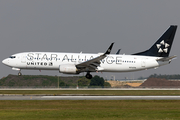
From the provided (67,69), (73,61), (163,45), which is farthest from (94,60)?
(163,45)

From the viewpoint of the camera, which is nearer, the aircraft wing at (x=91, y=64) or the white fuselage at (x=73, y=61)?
the aircraft wing at (x=91, y=64)

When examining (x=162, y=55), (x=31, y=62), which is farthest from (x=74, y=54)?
(x=162, y=55)

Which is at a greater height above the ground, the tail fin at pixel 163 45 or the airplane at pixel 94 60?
the tail fin at pixel 163 45

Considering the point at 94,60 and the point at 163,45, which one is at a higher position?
the point at 163,45

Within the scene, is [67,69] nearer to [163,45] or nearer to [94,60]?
[94,60]

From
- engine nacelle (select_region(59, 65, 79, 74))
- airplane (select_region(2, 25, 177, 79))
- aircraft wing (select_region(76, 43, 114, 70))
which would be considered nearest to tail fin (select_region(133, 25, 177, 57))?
airplane (select_region(2, 25, 177, 79))

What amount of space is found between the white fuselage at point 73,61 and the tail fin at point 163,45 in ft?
4.47

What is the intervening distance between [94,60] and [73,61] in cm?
388

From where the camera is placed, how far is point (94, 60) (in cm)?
4522

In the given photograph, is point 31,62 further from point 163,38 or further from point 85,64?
point 163,38

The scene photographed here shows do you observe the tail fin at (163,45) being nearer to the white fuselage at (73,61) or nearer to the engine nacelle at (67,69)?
the white fuselage at (73,61)

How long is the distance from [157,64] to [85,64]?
13.0 m

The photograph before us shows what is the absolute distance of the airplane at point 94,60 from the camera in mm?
46062

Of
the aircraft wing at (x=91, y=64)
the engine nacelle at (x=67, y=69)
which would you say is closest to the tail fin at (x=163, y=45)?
the aircraft wing at (x=91, y=64)
